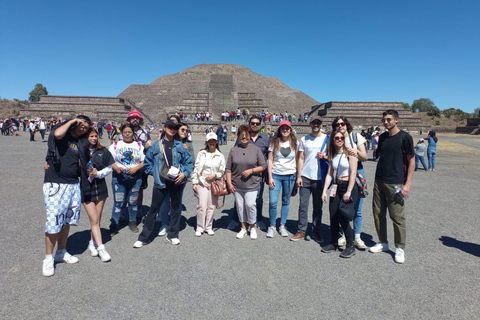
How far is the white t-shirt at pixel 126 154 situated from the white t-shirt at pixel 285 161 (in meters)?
2.20

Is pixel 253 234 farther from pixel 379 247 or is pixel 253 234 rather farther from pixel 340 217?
pixel 379 247

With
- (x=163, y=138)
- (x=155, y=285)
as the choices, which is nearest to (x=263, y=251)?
(x=155, y=285)

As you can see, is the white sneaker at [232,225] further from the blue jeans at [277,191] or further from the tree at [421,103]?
the tree at [421,103]

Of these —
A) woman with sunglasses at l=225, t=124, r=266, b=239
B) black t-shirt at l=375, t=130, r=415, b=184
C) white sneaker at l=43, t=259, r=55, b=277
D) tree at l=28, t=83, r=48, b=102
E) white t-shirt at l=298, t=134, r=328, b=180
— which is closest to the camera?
white sneaker at l=43, t=259, r=55, b=277

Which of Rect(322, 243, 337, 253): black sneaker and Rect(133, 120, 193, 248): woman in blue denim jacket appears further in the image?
Rect(133, 120, 193, 248): woman in blue denim jacket

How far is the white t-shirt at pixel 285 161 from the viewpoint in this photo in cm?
427

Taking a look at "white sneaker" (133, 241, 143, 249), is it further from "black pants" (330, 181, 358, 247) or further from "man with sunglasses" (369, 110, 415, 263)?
"man with sunglasses" (369, 110, 415, 263)

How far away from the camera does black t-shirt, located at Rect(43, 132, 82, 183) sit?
309 cm

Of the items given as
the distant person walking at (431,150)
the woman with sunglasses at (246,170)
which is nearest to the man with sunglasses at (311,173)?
the woman with sunglasses at (246,170)

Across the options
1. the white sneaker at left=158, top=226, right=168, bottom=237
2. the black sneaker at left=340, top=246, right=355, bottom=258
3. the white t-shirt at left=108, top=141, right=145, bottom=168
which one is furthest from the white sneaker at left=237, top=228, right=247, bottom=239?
the white t-shirt at left=108, top=141, right=145, bottom=168

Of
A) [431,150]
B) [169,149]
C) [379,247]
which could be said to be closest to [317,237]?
→ [379,247]

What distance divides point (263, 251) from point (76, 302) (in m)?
2.24

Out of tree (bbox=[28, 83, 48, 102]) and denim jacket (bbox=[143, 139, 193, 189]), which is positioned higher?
tree (bbox=[28, 83, 48, 102])

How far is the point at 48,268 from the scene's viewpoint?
10.1 ft
